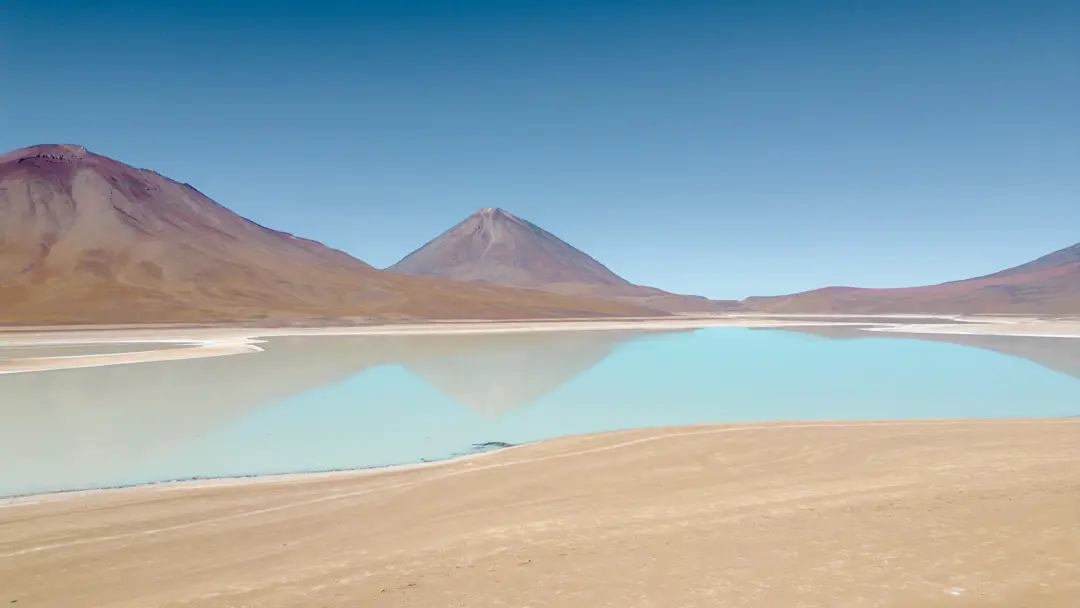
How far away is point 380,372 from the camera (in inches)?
1003

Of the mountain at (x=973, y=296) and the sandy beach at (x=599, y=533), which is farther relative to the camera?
the mountain at (x=973, y=296)

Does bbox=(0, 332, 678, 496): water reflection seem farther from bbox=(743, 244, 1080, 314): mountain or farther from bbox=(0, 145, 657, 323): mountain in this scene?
bbox=(743, 244, 1080, 314): mountain

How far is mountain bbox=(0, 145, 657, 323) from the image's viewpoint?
280ft

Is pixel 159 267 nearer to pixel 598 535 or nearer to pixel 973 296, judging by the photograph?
pixel 598 535

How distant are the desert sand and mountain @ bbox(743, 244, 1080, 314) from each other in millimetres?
125530

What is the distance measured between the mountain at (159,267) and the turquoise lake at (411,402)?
5824 cm

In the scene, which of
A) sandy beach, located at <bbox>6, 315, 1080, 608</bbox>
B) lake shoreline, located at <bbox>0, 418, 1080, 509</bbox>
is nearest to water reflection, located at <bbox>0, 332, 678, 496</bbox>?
lake shoreline, located at <bbox>0, 418, 1080, 509</bbox>

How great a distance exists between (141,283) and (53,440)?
99.4m

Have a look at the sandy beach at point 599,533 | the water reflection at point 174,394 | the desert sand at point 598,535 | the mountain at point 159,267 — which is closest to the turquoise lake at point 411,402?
the water reflection at point 174,394

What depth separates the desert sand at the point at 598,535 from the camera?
17.1 feet

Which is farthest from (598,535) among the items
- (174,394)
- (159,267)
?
(159,267)

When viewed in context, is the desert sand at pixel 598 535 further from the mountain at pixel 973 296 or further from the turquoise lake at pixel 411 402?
the mountain at pixel 973 296

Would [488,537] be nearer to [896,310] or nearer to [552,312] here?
[552,312]

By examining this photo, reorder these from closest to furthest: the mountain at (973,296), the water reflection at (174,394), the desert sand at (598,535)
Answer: the desert sand at (598,535) → the water reflection at (174,394) → the mountain at (973,296)
